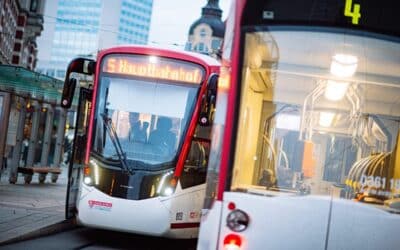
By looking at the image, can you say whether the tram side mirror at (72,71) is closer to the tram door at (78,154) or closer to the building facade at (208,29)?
the tram door at (78,154)

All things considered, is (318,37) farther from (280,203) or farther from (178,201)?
(178,201)

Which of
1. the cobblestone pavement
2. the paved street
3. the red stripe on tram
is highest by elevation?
the red stripe on tram

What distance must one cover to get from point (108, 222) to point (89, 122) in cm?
171

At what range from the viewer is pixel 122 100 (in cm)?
1156

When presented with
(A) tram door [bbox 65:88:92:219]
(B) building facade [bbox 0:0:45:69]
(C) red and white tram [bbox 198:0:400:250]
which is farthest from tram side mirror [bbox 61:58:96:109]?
(B) building facade [bbox 0:0:45:69]

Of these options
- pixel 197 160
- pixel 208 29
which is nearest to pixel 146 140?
pixel 197 160

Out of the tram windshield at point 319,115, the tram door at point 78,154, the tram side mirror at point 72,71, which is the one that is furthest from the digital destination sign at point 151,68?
the tram windshield at point 319,115

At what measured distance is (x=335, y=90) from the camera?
701 centimetres

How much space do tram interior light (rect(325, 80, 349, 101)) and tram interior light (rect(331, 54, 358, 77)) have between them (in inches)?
3.6

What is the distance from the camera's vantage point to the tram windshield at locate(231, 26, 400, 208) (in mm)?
6805

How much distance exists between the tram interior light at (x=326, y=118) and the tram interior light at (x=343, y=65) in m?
0.38

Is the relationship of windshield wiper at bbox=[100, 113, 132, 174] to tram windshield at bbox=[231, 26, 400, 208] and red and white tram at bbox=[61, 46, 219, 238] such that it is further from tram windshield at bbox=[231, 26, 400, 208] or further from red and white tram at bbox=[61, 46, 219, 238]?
tram windshield at bbox=[231, 26, 400, 208]

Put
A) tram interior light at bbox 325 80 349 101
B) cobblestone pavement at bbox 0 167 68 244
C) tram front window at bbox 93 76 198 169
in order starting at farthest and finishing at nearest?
tram front window at bbox 93 76 198 169 < cobblestone pavement at bbox 0 167 68 244 < tram interior light at bbox 325 80 349 101

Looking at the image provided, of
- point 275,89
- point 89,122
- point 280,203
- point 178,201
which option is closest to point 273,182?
point 280,203
